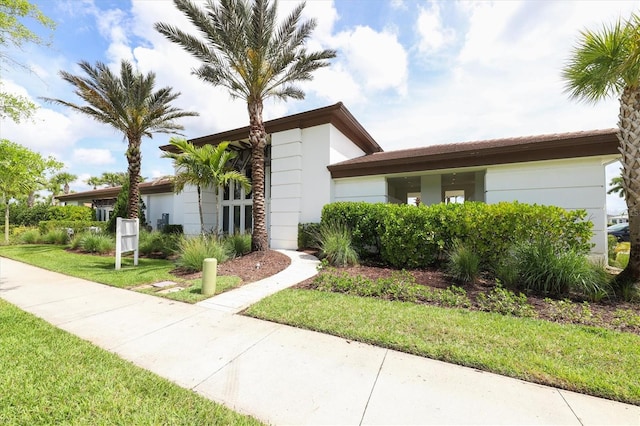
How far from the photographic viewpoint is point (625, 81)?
599cm

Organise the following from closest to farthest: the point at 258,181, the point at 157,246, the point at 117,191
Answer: the point at 258,181, the point at 157,246, the point at 117,191

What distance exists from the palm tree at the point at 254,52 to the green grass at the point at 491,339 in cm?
614

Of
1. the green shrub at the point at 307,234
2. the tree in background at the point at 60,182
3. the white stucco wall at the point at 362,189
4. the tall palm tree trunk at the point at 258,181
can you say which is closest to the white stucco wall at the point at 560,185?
the white stucco wall at the point at 362,189

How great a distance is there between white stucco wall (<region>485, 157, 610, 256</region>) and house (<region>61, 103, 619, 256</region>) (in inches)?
0.9

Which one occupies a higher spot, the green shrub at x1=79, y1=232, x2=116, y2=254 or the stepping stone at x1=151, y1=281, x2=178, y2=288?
the green shrub at x1=79, y1=232, x2=116, y2=254

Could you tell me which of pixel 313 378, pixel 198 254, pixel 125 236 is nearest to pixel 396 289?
pixel 313 378

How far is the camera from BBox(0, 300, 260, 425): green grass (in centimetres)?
230

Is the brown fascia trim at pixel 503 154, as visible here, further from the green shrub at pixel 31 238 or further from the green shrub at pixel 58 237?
the green shrub at pixel 31 238

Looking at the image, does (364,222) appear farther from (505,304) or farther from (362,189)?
(505,304)

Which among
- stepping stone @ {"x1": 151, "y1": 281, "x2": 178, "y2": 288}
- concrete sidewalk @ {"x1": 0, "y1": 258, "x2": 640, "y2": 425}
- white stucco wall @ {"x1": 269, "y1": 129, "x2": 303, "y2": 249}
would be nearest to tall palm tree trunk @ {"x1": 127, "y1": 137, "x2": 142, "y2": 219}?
white stucco wall @ {"x1": 269, "y1": 129, "x2": 303, "y2": 249}

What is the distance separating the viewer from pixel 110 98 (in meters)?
12.8

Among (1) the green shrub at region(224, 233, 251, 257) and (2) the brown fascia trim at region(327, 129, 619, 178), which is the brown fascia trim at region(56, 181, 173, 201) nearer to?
(1) the green shrub at region(224, 233, 251, 257)

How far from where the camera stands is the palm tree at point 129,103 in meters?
12.5

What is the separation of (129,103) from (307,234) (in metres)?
11.2
